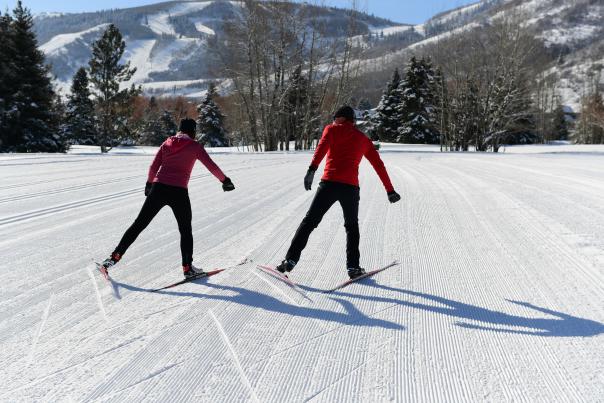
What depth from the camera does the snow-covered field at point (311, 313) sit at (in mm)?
2781

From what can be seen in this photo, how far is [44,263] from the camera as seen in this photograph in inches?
204

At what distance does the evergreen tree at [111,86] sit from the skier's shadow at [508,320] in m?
37.6

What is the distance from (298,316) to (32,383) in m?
1.88

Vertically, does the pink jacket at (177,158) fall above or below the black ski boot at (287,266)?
above

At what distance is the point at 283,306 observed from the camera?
4043 millimetres

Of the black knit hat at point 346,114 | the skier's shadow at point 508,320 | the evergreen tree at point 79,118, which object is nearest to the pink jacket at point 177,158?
the black knit hat at point 346,114

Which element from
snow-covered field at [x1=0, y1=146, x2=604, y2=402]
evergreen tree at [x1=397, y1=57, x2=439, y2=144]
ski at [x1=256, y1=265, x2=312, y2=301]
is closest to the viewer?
snow-covered field at [x1=0, y1=146, x2=604, y2=402]

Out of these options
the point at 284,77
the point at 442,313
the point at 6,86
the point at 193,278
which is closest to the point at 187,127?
the point at 193,278

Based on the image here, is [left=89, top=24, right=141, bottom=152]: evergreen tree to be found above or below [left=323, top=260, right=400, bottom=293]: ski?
above

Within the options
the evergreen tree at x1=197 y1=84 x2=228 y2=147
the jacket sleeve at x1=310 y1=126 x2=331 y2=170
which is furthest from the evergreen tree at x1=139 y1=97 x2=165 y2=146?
the jacket sleeve at x1=310 y1=126 x2=331 y2=170

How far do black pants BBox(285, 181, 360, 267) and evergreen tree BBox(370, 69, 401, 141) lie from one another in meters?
50.0

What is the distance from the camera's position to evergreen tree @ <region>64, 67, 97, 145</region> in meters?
53.2

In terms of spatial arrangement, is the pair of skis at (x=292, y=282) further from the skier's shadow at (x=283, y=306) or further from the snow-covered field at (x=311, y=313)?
the skier's shadow at (x=283, y=306)

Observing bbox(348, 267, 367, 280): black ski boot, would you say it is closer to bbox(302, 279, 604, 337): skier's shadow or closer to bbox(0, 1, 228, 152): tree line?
bbox(302, 279, 604, 337): skier's shadow
